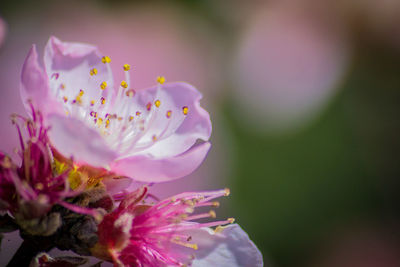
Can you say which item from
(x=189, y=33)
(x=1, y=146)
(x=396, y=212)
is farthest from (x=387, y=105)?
(x=1, y=146)

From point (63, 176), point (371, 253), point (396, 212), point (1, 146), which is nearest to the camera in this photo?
point (63, 176)

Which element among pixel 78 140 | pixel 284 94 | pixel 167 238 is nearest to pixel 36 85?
pixel 78 140

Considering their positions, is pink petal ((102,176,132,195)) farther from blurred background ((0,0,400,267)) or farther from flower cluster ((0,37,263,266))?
blurred background ((0,0,400,267))

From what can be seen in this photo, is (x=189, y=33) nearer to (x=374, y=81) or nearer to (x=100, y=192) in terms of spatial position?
(x=374, y=81)

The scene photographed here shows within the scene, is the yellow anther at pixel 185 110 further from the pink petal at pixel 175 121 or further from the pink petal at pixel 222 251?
the pink petal at pixel 222 251

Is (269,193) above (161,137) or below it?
below

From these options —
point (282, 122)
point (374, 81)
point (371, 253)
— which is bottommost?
point (371, 253)
